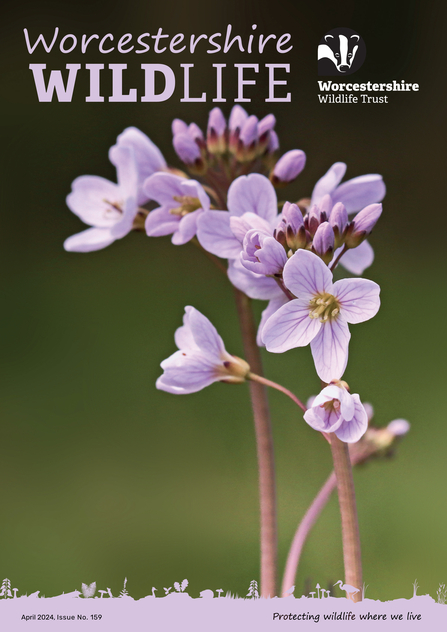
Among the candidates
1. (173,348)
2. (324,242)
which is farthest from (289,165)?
(173,348)

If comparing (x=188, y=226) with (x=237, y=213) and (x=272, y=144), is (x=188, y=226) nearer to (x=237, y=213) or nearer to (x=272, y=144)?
(x=237, y=213)

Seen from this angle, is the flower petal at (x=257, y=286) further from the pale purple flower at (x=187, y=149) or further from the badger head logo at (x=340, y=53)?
the badger head logo at (x=340, y=53)

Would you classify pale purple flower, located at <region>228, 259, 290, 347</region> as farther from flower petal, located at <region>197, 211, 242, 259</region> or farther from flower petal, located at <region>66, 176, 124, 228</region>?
flower petal, located at <region>66, 176, 124, 228</region>

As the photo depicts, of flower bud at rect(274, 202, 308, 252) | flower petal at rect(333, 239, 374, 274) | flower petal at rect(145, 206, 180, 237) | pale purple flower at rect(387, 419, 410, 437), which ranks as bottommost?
pale purple flower at rect(387, 419, 410, 437)

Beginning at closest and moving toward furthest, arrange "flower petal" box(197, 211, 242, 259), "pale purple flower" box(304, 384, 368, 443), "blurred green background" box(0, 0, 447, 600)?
"pale purple flower" box(304, 384, 368, 443) < "flower petal" box(197, 211, 242, 259) < "blurred green background" box(0, 0, 447, 600)

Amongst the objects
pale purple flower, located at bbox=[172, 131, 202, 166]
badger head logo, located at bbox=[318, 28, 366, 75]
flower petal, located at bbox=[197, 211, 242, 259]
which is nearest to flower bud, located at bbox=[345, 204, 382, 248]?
flower petal, located at bbox=[197, 211, 242, 259]

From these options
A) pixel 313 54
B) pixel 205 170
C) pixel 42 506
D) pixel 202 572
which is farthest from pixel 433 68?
pixel 42 506

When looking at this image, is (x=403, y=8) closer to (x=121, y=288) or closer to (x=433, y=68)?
(x=433, y=68)
